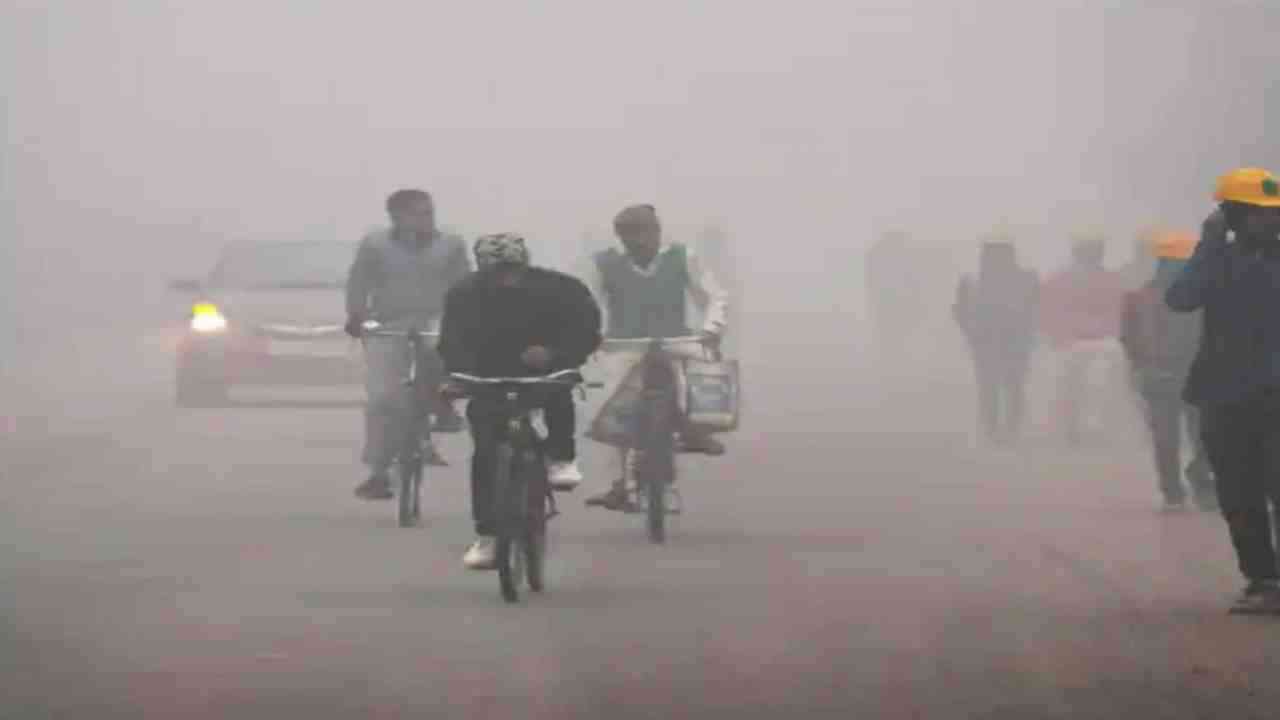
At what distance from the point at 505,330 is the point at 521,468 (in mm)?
544

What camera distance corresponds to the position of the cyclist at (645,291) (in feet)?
49.3

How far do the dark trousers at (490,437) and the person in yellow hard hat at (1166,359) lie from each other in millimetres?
3810

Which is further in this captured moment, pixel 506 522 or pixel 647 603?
pixel 647 603

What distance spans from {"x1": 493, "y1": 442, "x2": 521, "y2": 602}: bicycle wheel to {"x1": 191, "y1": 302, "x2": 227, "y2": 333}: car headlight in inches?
510

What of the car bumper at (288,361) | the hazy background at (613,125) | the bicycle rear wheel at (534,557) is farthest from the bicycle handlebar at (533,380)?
the hazy background at (613,125)

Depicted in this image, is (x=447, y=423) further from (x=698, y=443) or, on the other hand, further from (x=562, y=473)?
(x=562, y=473)

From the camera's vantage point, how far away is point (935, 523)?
15938mm

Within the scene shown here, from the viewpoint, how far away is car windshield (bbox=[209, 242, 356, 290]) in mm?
24828

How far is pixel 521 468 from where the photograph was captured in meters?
12.1

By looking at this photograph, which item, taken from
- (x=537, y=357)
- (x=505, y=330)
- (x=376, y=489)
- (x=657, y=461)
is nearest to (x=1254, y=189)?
(x=537, y=357)

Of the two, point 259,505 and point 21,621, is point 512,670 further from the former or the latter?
point 259,505

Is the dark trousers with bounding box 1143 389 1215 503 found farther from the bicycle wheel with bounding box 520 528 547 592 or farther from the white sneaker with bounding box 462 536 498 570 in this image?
the white sneaker with bounding box 462 536 498 570

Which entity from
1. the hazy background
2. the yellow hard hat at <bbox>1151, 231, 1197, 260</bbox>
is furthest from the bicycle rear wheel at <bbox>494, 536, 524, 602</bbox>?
the hazy background

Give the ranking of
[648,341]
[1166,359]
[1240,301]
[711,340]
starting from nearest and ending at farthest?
[1240,301] → [711,340] → [648,341] → [1166,359]
